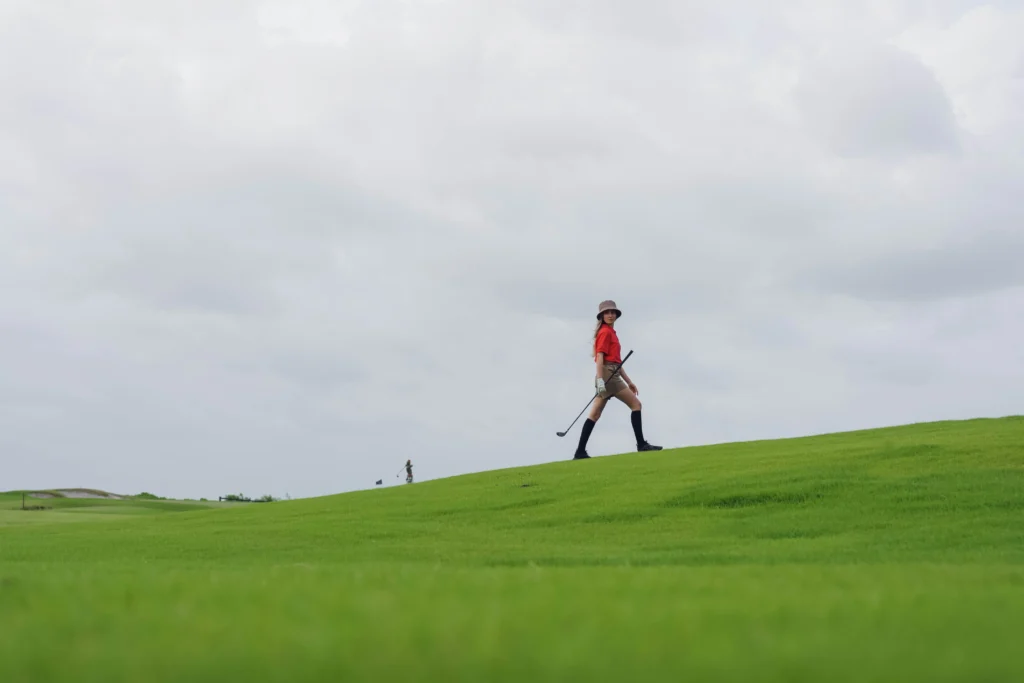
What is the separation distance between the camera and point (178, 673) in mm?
3615

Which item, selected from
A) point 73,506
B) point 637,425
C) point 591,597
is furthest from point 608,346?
point 73,506

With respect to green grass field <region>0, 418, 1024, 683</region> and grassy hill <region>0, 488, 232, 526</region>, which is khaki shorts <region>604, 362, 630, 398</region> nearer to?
green grass field <region>0, 418, 1024, 683</region>

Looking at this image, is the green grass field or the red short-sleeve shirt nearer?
the green grass field

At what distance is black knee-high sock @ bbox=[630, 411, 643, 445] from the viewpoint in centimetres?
2492

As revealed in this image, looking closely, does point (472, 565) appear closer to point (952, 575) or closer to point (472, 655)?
point (952, 575)

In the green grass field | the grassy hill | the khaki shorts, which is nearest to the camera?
the green grass field

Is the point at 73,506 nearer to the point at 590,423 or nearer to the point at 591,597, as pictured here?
the point at 590,423

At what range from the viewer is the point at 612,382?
24.2 metres

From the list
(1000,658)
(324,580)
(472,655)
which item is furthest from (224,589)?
(1000,658)

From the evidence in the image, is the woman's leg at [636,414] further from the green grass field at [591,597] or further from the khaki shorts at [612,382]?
the green grass field at [591,597]

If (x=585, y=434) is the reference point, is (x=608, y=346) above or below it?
above

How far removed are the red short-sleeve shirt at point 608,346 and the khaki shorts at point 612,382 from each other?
171 mm

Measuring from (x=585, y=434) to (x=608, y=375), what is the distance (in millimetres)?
1811

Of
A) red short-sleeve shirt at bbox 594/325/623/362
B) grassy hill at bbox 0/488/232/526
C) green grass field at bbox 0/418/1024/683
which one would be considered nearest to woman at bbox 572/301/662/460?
red short-sleeve shirt at bbox 594/325/623/362
